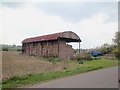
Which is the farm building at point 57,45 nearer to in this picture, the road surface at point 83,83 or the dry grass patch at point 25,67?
the dry grass patch at point 25,67

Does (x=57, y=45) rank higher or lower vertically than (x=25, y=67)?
higher

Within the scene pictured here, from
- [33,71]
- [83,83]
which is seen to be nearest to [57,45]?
[33,71]

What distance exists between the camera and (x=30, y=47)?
48.0 metres

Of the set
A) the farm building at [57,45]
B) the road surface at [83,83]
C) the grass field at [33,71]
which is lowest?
the road surface at [83,83]

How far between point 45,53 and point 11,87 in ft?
94.9

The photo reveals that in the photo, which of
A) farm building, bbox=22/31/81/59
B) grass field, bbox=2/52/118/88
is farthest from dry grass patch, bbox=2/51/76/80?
farm building, bbox=22/31/81/59

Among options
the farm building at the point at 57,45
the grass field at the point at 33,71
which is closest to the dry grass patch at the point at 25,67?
the grass field at the point at 33,71

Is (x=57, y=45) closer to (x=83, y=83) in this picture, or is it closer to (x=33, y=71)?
(x=33, y=71)

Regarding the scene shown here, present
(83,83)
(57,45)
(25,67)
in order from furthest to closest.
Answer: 1. (57,45)
2. (25,67)
3. (83,83)

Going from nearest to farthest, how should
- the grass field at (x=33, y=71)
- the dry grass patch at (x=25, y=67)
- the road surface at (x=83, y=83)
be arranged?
the road surface at (x=83, y=83)
the grass field at (x=33, y=71)
the dry grass patch at (x=25, y=67)

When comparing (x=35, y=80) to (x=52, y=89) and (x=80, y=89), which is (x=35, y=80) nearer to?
(x=52, y=89)

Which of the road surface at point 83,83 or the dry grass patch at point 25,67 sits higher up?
the dry grass patch at point 25,67

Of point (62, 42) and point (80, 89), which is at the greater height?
point (62, 42)

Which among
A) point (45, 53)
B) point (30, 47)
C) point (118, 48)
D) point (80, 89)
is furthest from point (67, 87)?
point (30, 47)
